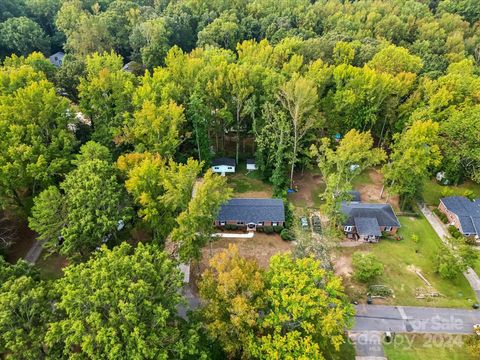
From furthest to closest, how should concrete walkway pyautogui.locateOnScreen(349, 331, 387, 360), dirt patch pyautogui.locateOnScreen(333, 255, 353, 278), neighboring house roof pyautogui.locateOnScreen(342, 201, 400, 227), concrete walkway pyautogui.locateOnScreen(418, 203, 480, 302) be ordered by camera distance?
1. neighboring house roof pyautogui.locateOnScreen(342, 201, 400, 227)
2. dirt patch pyautogui.locateOnScreen(333, 255, 353, 278)
3. concrete walkway pyautogui.locateOnScreen(418, 203, 480, 302)
4. concrete walkway pyautogui.locateOnScreen(349, 331, 387, 360)

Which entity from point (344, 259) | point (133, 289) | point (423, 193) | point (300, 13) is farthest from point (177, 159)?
point (300, 13)

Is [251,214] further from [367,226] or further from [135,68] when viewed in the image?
[135,68]

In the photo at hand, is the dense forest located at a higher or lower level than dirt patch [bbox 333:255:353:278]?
higher

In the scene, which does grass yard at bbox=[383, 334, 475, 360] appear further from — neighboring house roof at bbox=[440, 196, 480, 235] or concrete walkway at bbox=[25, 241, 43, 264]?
concrete walkway at bbox=[25, 241, 43, 264]

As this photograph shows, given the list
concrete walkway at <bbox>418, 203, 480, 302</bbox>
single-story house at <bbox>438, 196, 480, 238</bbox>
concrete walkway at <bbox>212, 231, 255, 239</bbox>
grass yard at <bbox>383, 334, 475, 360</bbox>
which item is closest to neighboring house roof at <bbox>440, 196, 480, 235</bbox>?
single-story house at <bbox>438, 196, 480, 238</bbox>

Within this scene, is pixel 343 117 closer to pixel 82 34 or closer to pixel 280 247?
pixel 280 247

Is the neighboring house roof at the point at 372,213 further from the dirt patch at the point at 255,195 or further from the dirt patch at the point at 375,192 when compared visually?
the dirt patch at the point at 255,195
